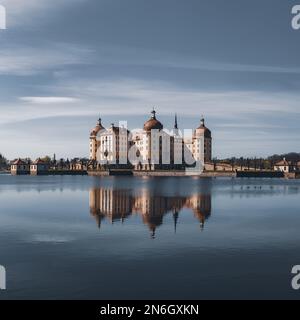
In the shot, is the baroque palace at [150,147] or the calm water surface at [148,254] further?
the baroque palace at [150,147]

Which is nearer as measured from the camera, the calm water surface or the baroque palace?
the calm water surface

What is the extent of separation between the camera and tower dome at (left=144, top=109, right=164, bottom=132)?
158250 mm

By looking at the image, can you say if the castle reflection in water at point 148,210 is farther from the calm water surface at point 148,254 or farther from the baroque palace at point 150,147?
the baroque palace at point 150,147

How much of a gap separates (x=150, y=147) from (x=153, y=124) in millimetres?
8011

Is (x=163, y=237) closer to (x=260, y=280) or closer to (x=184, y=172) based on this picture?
(x=260, y=280)

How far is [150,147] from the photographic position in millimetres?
158625

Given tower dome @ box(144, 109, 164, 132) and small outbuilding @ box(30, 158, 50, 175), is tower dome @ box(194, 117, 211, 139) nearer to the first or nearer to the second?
tower dome @ box(144, 109, 164, 132)

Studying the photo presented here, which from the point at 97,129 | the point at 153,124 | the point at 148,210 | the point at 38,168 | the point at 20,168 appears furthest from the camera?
the point at 97,129

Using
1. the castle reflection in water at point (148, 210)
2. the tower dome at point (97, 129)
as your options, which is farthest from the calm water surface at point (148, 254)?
the tower dome at point (97, 129)

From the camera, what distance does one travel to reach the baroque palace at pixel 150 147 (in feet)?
520

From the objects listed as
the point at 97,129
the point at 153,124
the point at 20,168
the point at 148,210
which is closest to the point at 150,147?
the point at 153,124

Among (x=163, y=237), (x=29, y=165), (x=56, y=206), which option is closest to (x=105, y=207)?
(x=56, y=206)

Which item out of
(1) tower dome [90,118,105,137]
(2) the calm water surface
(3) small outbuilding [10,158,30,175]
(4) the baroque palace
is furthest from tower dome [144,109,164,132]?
(2) the calm water surface

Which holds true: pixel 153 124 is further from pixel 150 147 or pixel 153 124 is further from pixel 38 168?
pixel 38 168
